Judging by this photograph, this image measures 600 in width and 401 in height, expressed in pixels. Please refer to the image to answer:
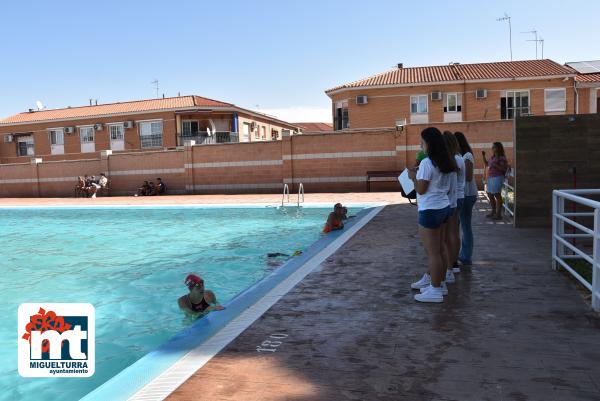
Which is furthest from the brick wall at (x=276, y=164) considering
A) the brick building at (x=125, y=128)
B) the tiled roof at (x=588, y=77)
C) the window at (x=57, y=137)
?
the window at (x=57, y=137)

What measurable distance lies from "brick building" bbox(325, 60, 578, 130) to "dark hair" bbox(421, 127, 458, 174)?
1116 inches

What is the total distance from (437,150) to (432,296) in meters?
1.44

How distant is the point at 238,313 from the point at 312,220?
10804 mm

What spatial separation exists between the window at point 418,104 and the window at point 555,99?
7364 mm

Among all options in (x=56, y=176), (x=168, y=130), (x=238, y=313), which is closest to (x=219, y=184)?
(x=56, y=176)

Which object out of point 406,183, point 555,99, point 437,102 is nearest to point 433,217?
point 406,183

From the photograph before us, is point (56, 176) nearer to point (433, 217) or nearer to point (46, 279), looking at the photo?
point (46, 279)

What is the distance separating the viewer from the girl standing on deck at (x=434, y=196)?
5004 millimetres

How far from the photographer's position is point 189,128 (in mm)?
42781

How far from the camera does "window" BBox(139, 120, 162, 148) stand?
42125 mm

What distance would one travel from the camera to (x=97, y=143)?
1725 inches

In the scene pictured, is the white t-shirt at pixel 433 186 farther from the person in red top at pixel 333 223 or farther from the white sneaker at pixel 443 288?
the person in red top at pixel 333 223

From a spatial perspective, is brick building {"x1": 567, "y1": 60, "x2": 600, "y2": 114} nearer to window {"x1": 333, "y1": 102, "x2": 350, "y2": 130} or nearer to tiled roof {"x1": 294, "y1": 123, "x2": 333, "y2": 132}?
window {"x1": 333, "y1": 102, "x2": 350, "y2": 130}

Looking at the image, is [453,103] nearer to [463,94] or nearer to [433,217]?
[463,94]
